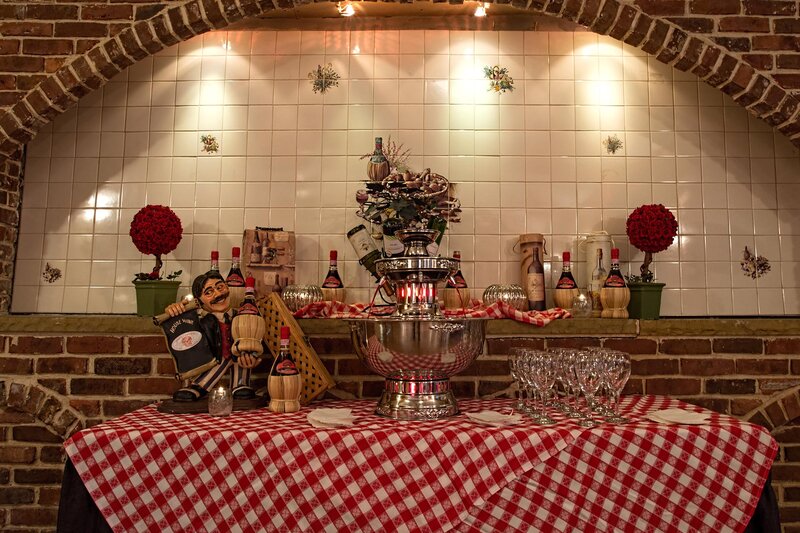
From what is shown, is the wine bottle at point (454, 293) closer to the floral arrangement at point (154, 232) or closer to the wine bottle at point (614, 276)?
the wine bottle at point (614, 276)

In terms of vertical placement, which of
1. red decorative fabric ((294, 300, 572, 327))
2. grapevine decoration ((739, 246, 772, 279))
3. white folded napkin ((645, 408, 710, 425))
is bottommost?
white folded napkin ((645, 408, 710, 425))

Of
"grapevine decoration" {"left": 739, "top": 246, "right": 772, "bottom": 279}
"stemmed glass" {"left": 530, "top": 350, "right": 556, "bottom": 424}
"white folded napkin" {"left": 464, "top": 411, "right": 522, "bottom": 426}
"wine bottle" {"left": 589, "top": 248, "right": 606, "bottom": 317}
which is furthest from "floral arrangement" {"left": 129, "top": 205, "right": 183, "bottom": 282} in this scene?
"grapevine decoration" {"left": 739, "top": 246, "right": 772, "bottom": 279}

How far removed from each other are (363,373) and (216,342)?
0.66 m

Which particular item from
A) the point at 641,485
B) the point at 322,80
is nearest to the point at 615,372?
the point at 641,485

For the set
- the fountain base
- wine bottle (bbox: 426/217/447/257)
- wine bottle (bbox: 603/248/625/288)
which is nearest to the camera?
the fountain base

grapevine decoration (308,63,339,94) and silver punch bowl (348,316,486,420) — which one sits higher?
grapevine decoration (308,63,339,94)

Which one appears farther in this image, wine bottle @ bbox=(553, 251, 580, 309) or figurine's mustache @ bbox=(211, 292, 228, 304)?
wine bottle @ bbox=(553, 251, 580, 309)

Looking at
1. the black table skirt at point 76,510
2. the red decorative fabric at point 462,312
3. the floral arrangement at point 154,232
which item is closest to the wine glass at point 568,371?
the red decorative fabric at point 462,312

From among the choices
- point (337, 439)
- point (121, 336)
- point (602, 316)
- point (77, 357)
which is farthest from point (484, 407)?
point (77, 357)

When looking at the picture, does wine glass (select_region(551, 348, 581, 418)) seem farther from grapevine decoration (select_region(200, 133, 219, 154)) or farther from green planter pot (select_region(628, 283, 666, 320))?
grapevine decoration (select_region(200, 133, 219, 154))

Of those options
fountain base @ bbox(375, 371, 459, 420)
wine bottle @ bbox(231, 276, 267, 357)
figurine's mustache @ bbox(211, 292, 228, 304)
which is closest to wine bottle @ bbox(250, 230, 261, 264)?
figurine's mustache @ bbox(211, 292, 228, 304)

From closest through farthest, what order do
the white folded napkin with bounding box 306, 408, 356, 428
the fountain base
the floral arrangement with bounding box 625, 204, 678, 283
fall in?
the white folded napkin with bounding box 306, 408, 356, 428 < the fountain base < the floral arrangement with bounding box 625, 204, 678, 283

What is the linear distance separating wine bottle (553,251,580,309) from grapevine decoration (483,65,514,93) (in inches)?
37.4

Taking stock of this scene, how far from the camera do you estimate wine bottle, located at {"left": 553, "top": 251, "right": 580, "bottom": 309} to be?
8.05ft
